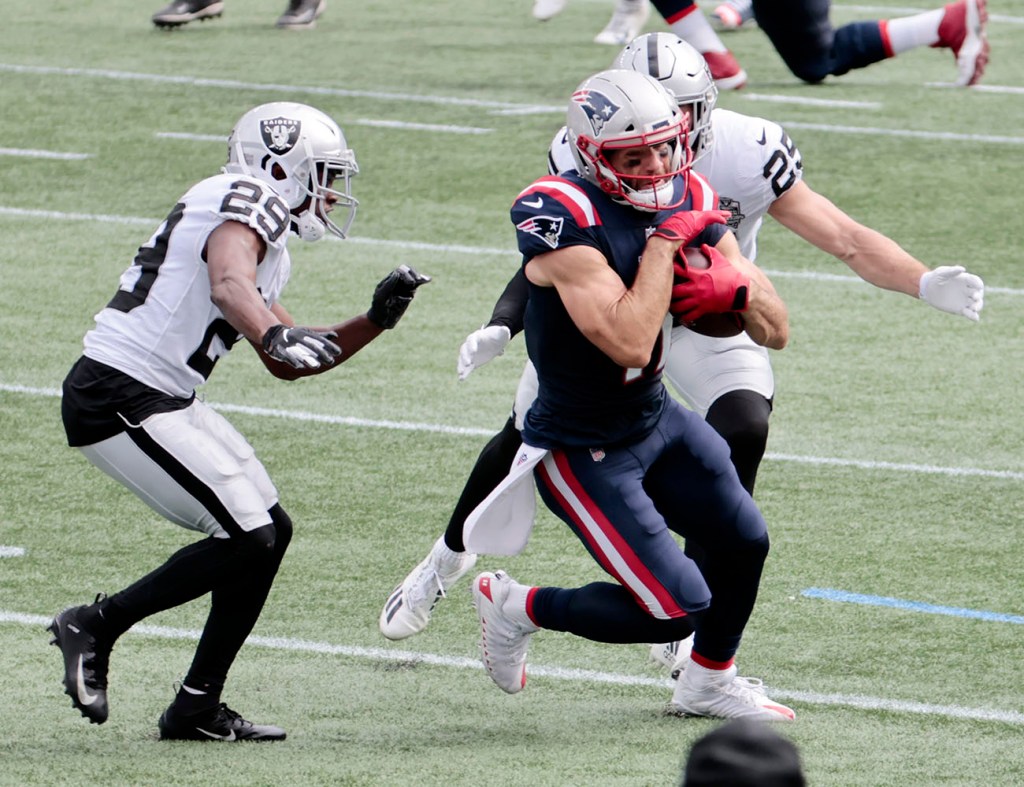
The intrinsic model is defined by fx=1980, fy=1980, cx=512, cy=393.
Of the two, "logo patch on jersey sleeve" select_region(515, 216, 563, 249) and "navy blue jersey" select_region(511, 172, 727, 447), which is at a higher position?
"logo patch on jersey sleeve" select_region(515, 216, 563, 249)

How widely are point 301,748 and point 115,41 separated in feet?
35.2

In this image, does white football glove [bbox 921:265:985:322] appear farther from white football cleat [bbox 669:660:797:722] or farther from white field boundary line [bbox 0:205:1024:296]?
white field boundary line [bbox 0:205:1024:296]

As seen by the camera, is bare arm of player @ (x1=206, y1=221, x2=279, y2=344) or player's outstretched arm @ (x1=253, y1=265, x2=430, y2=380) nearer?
bare arm of player @ (x1=206, y1=221, x2=279, y2=344)

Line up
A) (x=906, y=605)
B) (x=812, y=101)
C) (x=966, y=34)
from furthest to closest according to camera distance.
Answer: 1. (x=812, y=101)
2. (x=966, y=34)
3. (x=906, y=605)

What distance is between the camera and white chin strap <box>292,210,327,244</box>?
4938 millimetres

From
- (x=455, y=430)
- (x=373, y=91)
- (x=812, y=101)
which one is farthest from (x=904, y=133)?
(x=455, y=430)

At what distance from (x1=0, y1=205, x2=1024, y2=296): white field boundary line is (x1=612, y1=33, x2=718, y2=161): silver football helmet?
4.03m

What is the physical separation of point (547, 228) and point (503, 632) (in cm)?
109

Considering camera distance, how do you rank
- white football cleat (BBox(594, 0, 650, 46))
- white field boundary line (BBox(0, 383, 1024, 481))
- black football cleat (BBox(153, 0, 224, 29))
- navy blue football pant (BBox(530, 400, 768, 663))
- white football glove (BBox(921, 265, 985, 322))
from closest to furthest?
navy blue football pant (BBox(530, 400, 768, 663)) → white football glove (BBox(921, 265, 985, 322)) → white field boundary line (BBox(0, 383, 1024, 481)) → white football cleat (BBox(594, 0, 650, 46)) → black football cleat (BBox(153, 0, 224, 29))

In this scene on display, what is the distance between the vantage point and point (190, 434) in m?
4.66

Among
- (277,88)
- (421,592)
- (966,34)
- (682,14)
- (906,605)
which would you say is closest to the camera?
(421,592)

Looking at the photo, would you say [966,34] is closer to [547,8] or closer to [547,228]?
[547,8]

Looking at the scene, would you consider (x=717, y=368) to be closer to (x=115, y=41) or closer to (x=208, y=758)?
(x=208, y=758)

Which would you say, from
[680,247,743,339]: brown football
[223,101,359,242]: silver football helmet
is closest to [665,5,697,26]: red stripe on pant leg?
[223,101,359,242]: silver football helmet
